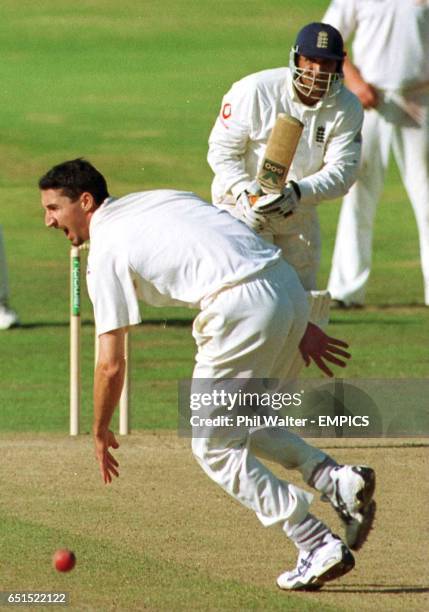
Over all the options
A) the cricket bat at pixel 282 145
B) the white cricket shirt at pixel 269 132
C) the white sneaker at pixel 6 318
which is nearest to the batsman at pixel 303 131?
the white cricket shirt at pixel 269 132

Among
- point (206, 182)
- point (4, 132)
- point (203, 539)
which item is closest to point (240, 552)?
point (203, 539)

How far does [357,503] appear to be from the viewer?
261 inches

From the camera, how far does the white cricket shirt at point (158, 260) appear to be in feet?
21.4

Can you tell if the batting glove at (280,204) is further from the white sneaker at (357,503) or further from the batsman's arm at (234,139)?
the white sneaker at (357,503)

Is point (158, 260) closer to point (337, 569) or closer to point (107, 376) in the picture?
point (107, 376)

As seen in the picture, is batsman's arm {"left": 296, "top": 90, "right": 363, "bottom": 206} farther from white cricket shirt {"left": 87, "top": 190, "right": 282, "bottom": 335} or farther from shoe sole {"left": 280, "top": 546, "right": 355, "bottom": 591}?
shoe sole {"left": 280, "top": 546, "right": 355, "bottom": 591}

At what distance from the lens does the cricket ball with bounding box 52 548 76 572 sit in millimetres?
6770

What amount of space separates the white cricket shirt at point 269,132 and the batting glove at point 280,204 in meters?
0.22

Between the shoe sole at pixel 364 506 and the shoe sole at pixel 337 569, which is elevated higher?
the shoe sole at pixel 364 506

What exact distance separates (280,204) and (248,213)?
188 millimetres

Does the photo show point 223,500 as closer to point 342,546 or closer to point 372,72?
point 342,546

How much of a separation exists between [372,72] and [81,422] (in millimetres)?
4396

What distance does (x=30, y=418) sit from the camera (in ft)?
32.7

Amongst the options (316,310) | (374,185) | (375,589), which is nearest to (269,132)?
(316,310)
